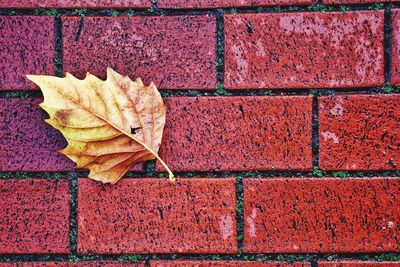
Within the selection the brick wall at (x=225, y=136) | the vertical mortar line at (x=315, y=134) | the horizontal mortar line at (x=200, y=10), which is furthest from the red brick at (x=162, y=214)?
the horizontal mortar line at (x=200, y=10)

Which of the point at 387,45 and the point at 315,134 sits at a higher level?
the point at 387,45

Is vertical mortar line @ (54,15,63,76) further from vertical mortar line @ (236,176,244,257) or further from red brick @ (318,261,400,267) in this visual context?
red brick @ (318,261,400,267)

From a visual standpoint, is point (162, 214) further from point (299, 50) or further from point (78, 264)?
point (299, 50)

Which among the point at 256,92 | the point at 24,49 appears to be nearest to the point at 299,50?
the point at 256,92


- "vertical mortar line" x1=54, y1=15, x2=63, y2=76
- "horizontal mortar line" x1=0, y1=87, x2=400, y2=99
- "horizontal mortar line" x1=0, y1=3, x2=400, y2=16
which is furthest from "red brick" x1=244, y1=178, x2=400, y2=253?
"vertical mortar line" x1=54, y1=15, x2=63, y2=76

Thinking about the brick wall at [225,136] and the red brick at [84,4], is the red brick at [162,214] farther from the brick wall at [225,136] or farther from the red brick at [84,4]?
the red brick at [84,4]

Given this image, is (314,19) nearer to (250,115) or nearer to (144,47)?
(250,115)

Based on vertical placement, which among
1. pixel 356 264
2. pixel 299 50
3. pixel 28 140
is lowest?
pixel 356 264
